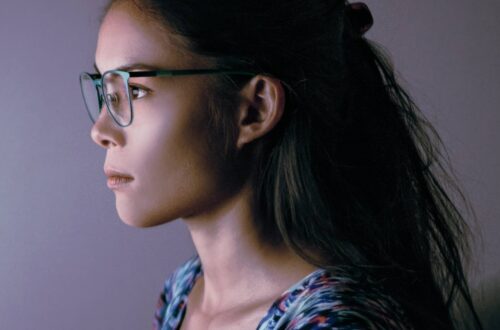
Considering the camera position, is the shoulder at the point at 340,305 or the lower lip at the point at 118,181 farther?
the lower lip at the point at 118,181

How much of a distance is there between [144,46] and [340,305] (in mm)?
395

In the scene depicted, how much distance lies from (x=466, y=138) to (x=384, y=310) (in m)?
0.62

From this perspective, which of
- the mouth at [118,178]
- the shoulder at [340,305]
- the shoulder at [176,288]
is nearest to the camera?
the shoulder at [340,305]

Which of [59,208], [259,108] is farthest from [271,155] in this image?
[59,208]

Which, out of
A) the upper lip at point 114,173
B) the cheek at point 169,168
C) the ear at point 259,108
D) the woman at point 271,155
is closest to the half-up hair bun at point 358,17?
the woman at point 271,155

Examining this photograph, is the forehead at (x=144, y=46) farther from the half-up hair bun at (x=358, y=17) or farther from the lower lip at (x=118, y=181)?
the half-up hair bun at (x=358, y=17)

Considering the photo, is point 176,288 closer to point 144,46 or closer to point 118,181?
point 118,181

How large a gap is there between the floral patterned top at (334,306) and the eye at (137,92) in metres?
0.31

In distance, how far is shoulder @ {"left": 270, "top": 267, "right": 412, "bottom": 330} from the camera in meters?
0.96

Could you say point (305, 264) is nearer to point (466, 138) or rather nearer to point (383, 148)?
point (383, 148)

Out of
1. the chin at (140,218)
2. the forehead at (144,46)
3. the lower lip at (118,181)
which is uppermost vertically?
the forehead at (144,46)

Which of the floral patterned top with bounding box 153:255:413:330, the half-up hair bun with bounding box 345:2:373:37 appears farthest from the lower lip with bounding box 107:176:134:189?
the half-up hair bun with bounding box 345:2:373:37

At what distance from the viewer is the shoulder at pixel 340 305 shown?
0.96m

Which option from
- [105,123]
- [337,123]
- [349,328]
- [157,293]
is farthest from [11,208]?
[349,328]
